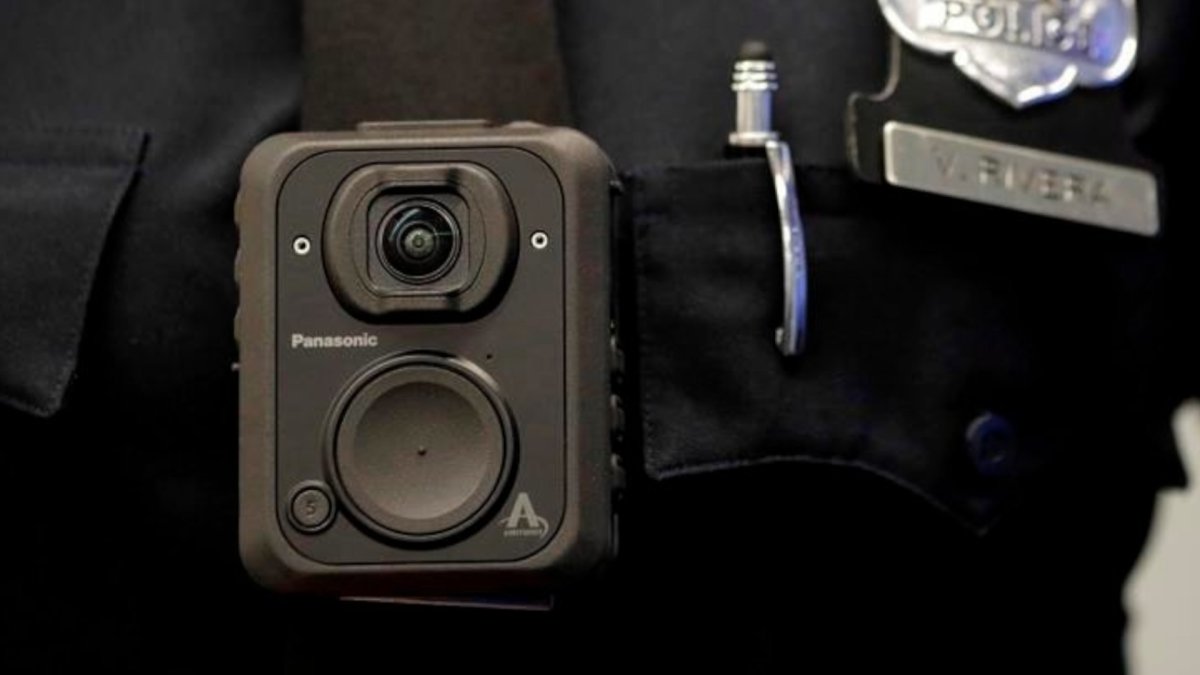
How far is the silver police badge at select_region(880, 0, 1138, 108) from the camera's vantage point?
968 mm

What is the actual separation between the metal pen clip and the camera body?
15 cm

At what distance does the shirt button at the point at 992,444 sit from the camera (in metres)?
0.97

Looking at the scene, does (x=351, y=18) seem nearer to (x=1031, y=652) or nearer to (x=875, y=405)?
(x=875, y=405)

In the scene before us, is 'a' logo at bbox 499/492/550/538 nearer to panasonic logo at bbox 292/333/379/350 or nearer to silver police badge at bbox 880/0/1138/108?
panasonic logo at bbox 292/333/379/350

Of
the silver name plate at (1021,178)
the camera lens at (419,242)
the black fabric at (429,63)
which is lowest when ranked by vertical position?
the camera lens at (419,242)

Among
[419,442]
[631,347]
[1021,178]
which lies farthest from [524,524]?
[1021,178]

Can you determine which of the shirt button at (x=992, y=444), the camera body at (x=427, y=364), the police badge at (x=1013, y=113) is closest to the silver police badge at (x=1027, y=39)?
the police badge at (x=1013, y=113)

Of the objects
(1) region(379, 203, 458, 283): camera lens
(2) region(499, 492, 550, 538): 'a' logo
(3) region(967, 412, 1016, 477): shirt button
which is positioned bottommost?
(2) region(499, 492, 550, 538): 'a' logo

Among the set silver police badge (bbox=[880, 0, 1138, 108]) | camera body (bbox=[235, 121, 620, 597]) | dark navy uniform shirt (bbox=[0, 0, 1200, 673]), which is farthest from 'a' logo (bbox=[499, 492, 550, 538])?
silver police badge (bbox=[880, 0, 1138, 108])

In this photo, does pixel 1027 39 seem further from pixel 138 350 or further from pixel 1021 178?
pixel 138 350

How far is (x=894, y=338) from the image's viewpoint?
96 cm

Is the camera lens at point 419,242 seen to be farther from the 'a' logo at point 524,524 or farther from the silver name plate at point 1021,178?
the silver name plate at point 1021,178

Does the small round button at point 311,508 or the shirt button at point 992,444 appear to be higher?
the shirt button at point 992,444

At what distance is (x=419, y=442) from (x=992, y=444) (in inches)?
10.5
